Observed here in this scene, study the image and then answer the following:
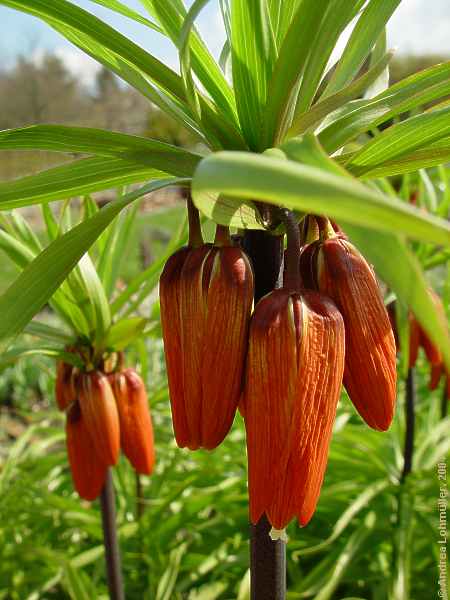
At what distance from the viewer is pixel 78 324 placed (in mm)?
1074

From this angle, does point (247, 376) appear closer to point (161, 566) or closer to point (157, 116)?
point (161, 566)

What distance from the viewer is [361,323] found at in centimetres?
52

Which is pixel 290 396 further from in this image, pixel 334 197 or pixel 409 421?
pixel 409 421

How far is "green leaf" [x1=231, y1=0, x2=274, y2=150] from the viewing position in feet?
1.79

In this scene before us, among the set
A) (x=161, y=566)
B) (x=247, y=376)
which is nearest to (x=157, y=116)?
(x=161, y=566)

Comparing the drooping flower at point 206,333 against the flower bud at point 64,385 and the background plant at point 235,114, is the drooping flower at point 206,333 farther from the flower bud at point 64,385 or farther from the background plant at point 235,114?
A: the flower bud at point 64,385

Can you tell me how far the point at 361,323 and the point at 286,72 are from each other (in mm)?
203

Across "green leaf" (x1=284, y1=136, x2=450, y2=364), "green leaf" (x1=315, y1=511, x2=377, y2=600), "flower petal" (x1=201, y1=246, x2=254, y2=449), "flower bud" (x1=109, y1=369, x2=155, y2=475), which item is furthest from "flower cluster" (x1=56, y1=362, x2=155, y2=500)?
"green leaf" (x1=284, y1=136, x2=450, y2=364)

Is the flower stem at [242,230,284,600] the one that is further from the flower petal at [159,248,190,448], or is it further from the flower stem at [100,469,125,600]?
the flower stem at [100,469,125,600]

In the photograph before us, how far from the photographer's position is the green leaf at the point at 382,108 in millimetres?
533

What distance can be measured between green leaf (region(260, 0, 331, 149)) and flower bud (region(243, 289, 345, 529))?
0.48 ft

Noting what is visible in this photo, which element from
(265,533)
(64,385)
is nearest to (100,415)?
(64,385)

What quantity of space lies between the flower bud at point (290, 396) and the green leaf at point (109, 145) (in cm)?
14

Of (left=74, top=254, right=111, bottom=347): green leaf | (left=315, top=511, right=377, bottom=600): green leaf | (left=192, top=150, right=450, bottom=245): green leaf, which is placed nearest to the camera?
(left=192, top=150, right=450, bottom=245): green leaf
